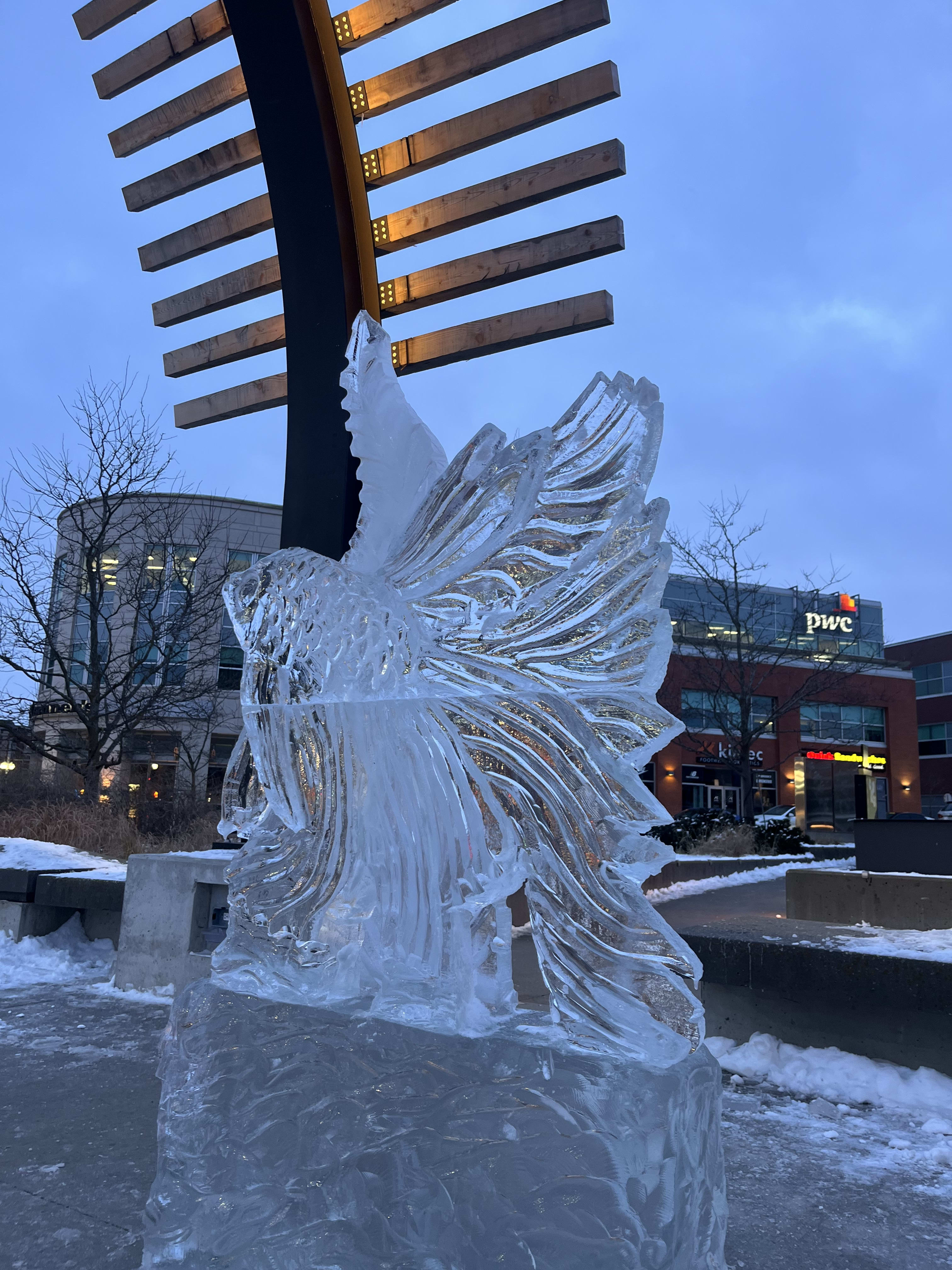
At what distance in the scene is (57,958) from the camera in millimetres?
6797

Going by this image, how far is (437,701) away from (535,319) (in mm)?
2322

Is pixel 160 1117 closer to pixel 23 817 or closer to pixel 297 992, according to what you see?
pixel 297 992

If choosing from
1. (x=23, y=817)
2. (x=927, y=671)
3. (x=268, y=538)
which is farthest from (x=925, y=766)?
(x=23, y=817)

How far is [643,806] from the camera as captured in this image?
209 centimetres

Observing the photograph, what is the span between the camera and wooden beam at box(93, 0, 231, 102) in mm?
3939

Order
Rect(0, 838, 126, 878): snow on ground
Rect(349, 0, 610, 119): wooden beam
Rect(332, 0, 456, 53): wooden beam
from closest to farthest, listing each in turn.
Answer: Rect(349, 0, 610, 119): wooden beam
Rect(332, 0, 456, 53): wooden beam
Rect(0, 838, 126, 878): snow on ground

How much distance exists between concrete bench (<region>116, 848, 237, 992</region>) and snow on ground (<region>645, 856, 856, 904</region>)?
5.22 m

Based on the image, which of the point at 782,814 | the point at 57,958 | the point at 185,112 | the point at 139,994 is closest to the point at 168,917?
the point at 139,994

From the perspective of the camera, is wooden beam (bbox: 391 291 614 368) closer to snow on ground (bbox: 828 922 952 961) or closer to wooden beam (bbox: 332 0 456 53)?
wooden beam (bbox: 332 0 456 53)

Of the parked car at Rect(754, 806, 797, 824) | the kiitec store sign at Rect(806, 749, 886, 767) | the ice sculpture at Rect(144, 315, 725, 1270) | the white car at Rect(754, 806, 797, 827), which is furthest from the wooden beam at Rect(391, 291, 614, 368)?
the kiitec store sign at Rect(806, 749, 886, 767)

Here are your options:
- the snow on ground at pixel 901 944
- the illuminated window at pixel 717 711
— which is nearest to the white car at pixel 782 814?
the illuminated window at pixel 717 711

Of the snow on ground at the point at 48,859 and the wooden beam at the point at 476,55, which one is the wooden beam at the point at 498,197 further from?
the snow on ground at the point at 48,859

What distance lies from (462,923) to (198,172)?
3.90 meters

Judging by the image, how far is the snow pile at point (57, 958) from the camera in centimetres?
634
